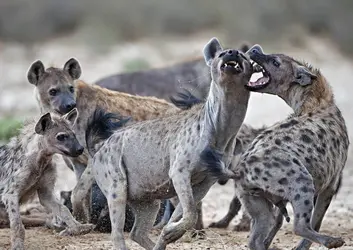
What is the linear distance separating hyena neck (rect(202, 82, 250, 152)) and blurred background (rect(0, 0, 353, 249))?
13124 millimetres

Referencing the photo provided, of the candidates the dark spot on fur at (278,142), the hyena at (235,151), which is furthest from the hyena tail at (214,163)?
the hyena at (235,151)

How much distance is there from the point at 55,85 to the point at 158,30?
17108 millimetres

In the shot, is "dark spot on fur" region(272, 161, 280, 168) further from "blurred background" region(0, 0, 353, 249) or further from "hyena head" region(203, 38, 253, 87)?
"blurred background" region(0, 0, 353, 249)

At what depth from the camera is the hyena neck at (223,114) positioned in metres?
7.25

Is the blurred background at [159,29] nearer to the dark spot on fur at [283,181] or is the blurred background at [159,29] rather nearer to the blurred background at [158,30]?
the blurred background at [158,30]

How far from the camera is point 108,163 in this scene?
7.73m

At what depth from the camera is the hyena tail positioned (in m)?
7.05

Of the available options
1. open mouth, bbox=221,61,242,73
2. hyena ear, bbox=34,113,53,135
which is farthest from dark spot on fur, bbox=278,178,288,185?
hyena ear, bbox=34,113,53,135

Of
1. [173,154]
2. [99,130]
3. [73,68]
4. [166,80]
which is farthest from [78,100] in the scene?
[166,80]

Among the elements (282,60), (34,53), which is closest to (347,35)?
(34,53)

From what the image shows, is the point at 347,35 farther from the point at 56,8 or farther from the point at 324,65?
the point at 56,8

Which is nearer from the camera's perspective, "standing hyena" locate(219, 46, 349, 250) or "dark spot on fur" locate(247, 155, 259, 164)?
"standing hyena" locate(219, 46, 349, 250)

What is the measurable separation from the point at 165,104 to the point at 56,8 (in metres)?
18.4

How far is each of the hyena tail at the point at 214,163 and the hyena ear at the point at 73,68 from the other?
107 inches
